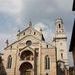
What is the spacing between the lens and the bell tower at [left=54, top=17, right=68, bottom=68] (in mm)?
50938

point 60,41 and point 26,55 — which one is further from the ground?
point 60,41

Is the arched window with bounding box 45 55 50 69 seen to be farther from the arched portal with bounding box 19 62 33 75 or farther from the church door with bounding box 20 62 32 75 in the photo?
the church door with bounding box 20 62 32 75

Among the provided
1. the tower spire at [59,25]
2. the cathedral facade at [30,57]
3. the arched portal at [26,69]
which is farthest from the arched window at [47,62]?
the tower spire at [59,25]

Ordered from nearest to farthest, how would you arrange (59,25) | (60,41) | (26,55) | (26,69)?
(26,69), (26,55), (60,41), (59,25)

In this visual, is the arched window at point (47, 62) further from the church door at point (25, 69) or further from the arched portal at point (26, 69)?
the church door at point (25, 69)

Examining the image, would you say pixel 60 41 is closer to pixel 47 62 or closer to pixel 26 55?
pixel 47 62

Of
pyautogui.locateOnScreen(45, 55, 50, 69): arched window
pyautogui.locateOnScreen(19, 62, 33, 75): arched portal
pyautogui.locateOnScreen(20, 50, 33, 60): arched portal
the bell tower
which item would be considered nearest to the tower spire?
the bell tower

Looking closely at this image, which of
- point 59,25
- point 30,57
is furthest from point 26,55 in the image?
point 59,25

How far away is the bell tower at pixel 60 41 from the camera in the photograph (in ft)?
167

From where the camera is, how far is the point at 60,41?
5238 centimetres

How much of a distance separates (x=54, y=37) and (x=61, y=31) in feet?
8.87

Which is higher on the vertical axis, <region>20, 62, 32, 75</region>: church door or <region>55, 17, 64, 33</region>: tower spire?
<region>55, 17, 64, 33</region>: tower spire

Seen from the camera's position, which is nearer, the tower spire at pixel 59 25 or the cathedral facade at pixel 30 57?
the cathedral facade at pixel 30 57

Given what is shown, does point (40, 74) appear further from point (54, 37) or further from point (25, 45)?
point (54, 37)
